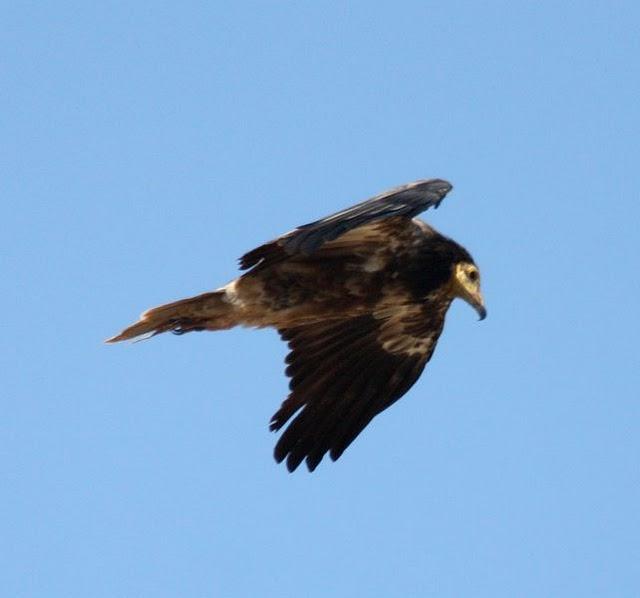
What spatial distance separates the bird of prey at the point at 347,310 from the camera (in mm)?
11219

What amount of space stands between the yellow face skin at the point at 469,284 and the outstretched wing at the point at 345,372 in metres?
0.42

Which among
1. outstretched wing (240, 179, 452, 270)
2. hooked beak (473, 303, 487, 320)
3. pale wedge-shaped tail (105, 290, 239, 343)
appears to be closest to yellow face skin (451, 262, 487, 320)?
hooked beak (473, 303, 487, 320)

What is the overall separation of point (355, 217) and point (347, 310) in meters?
1.64

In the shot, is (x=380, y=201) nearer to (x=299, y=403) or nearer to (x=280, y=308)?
(x=280, y=308)

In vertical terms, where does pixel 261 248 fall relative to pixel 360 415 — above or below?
above

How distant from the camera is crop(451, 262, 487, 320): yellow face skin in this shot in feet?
37.8

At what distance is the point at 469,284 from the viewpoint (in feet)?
37.9

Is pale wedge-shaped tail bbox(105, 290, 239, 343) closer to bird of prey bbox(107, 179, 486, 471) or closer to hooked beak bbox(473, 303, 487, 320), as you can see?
bird of prey bbox(107, 179, 486, 471)

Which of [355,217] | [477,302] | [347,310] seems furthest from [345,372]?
[355,217]

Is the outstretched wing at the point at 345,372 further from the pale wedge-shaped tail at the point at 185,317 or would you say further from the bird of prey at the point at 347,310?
the pale wedge-shaped tail at the point at 185,317

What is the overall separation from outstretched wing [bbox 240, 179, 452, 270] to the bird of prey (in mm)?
10

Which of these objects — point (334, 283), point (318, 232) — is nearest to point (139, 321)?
point (334, 283)

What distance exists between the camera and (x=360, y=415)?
12102mm

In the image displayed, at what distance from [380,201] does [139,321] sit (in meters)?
1.96
